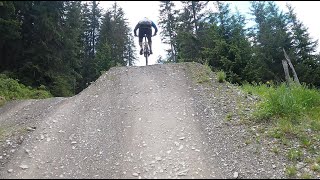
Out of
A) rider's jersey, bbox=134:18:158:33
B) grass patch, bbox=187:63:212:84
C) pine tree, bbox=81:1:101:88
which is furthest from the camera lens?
pine tree, bbox=81:1:101:88

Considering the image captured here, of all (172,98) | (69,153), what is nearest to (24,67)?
(172,98)

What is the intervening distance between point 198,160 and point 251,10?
31925mm

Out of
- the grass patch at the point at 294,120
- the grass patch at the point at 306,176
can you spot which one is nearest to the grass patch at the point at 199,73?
the grass patch at the point at 294,120

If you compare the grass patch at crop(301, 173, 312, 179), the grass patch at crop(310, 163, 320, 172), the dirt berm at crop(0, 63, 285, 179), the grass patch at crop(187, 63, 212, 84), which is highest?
the grass patch at crop(187, 63, 212, 84)

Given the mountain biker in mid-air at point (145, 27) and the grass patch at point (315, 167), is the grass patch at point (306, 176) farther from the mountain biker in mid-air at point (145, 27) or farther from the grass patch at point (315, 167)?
the mountain biker in mid-air at point (145, 27)

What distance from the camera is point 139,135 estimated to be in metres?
6.56

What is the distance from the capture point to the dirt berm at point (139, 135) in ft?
17.6

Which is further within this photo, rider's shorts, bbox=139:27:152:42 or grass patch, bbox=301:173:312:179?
rider's shorts, bbox=139:27:152:42

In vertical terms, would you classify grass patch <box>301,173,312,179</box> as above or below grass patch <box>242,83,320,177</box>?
below

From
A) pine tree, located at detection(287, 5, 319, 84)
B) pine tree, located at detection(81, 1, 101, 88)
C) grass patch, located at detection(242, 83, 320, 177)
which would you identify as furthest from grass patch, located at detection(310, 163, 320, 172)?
pine tree, located at detection(81, 1, 101, 88)

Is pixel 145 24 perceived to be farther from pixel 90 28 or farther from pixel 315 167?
pixel 90 28

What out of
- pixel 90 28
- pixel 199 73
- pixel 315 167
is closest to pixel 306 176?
pixel 315 167

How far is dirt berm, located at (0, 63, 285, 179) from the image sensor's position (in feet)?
17.6

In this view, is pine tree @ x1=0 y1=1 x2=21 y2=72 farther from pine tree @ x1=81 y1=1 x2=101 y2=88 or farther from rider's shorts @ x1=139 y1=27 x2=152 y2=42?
pine tree @ x1=81 y1=1 x2=101 y2=88
